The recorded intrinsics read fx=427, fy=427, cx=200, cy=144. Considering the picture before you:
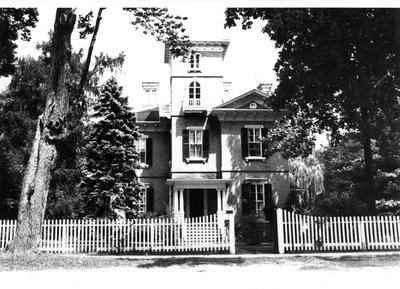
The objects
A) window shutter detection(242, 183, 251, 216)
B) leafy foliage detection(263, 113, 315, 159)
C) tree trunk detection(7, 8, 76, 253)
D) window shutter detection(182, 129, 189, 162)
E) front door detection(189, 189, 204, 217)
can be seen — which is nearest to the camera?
tree trunk detection(7, 8, 76, 253)

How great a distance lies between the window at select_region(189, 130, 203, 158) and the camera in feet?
66.8

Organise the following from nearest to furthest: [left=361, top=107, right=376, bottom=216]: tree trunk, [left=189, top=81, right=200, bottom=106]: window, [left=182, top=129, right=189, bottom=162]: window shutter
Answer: [left=361, top=107, right=376, bottom=216]: tree trunk
[left=182, top=129, right=189, bottom=162]: window shutter
[left=189, top=81, right=200, bottom=106]: window

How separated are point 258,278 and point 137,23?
260 inches

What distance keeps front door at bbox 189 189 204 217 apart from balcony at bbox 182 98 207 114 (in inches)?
153

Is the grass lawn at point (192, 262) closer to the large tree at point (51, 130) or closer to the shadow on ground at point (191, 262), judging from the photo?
the shadow on ground at point (191, 262)

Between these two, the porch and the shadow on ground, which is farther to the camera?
the porch

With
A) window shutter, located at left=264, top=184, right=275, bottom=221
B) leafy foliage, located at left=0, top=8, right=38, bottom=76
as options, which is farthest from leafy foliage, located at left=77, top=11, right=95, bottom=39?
window shutter, located at left=264, top=184, right=275, bottom=221

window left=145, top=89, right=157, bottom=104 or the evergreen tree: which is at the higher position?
window left=145, top=89, right=157, bottom=104

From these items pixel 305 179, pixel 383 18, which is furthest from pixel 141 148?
pixel 383 18

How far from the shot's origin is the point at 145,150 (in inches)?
864

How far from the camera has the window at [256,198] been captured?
63.3ft

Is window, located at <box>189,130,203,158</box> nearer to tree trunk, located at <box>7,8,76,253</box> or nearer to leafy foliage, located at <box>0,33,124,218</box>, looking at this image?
leafy foliage, located at <box>0,33,124,218</box>

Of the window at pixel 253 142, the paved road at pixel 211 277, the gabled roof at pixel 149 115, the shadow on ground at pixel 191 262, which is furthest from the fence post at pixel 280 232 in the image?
the gabled roof at pixel 149 115

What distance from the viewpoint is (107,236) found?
1238 centimetres
